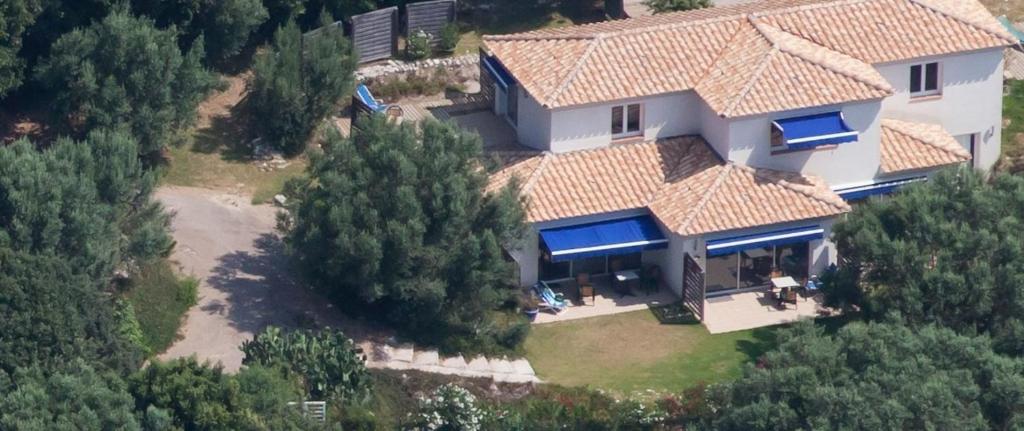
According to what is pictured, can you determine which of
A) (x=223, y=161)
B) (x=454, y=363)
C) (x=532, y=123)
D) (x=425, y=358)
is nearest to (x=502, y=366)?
(x=454, y=363)

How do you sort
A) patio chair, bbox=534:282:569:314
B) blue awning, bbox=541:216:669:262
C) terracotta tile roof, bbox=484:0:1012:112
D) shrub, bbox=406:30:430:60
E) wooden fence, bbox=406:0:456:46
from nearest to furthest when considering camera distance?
blue awning, bbox=541:216:669:262, patio chair, bbox=534:282:569:314, terracotta tile roof, bbox=484:0:1012:112, shrub, bbox=406:30:430:60, wooden fence, bbox=406:0:456:46

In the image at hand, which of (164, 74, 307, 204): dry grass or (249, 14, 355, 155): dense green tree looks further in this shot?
(249, 14, 355, 155): dense green tree

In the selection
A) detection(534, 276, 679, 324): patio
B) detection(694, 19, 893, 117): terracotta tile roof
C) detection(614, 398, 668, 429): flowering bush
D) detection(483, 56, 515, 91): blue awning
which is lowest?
detection(614, 398, 668, 429): flowering bush

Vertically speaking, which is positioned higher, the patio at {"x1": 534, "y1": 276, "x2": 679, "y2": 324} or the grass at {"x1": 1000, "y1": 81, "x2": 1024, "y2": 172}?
the grass at {"x1": 1000, "y1": 81, "x2": 1024, "y2": 172}

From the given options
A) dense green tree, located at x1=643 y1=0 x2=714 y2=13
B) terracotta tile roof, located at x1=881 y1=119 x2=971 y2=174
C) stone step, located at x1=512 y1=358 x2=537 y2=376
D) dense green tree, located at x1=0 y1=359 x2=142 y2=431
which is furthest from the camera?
dense green tree, located at x1=643 y1=0 x2=714 y2=13

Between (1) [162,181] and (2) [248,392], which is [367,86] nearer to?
(1) [162,181]

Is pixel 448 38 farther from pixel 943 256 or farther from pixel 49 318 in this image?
pixel 49 318

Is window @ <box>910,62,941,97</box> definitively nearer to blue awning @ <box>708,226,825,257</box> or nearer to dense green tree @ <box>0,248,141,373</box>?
blue awning @ <box>708,226,825,257</box>

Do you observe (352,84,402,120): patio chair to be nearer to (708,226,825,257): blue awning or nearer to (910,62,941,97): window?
(708,226,825,257): blue awning

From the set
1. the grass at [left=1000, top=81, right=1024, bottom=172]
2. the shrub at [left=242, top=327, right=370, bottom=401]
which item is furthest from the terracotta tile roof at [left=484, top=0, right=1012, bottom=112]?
the shrub at [left=242, top=327, right=370, bottom=401]
